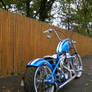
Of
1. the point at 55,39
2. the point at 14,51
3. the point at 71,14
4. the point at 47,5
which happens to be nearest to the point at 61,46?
the point at 14,51

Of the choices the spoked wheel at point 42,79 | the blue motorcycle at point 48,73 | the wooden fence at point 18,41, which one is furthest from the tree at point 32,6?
the spoked wheel at point 42,79

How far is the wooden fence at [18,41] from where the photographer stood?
4180 mm

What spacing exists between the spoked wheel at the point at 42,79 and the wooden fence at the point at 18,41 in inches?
70.3

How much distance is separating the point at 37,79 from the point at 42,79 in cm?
→ 11

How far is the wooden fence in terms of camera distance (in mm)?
4180

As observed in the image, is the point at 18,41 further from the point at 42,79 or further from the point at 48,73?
the point at 42,79

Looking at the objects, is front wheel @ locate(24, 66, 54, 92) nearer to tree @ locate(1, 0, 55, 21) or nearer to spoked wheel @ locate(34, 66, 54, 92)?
spoked wheel @ locate(34, 66, 54, 92)

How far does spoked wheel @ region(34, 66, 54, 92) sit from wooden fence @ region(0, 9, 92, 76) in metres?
1.78

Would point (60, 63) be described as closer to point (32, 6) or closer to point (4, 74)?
point (4, 74)

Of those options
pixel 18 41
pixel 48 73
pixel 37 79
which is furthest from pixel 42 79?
pixel 18 41

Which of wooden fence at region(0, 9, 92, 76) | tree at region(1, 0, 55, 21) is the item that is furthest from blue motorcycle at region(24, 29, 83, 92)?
tree at region(1, 0, 55, 21)

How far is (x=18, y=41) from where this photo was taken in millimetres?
4711

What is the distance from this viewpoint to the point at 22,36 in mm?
4891

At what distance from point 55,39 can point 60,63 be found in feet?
13.3
